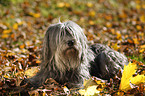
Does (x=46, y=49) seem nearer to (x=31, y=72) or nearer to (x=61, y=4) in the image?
(x=31, y=72)

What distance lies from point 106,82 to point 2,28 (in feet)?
15.8

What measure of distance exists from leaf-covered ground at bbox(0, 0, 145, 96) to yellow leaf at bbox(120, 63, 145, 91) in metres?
0.10

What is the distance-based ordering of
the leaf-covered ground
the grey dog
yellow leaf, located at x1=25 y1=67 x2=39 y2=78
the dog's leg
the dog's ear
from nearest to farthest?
1. the grey dog
2. the dog's ear
3. the leaf-covered ground
4. the dog's leg
5. yellow leaf, located at x1=25 y1=67 x2=39 y2=78

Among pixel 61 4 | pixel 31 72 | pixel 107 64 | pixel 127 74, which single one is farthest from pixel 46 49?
pixel 61 4

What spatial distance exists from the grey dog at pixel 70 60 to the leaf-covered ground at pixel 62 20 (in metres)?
0.25

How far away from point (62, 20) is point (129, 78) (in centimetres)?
209

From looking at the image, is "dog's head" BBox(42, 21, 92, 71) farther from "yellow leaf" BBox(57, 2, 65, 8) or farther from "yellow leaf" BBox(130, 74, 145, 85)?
"yellow leaf" BBox(57, 2, 65, 8)

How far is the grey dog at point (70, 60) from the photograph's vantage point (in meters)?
3.72

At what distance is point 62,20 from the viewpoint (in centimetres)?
474

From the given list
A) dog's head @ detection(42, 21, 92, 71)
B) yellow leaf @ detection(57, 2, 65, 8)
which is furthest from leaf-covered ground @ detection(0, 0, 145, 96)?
dog's head @ detection(42, 21, 92, 71)

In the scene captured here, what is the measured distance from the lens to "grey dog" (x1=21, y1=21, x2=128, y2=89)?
Answer: 3725 millimetres

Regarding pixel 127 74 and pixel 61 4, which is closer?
pixel 127 74

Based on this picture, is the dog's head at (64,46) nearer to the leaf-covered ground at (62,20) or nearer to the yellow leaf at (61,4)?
the leaf-covered ground at (62,20)

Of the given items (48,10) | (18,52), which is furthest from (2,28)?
(48,10)
